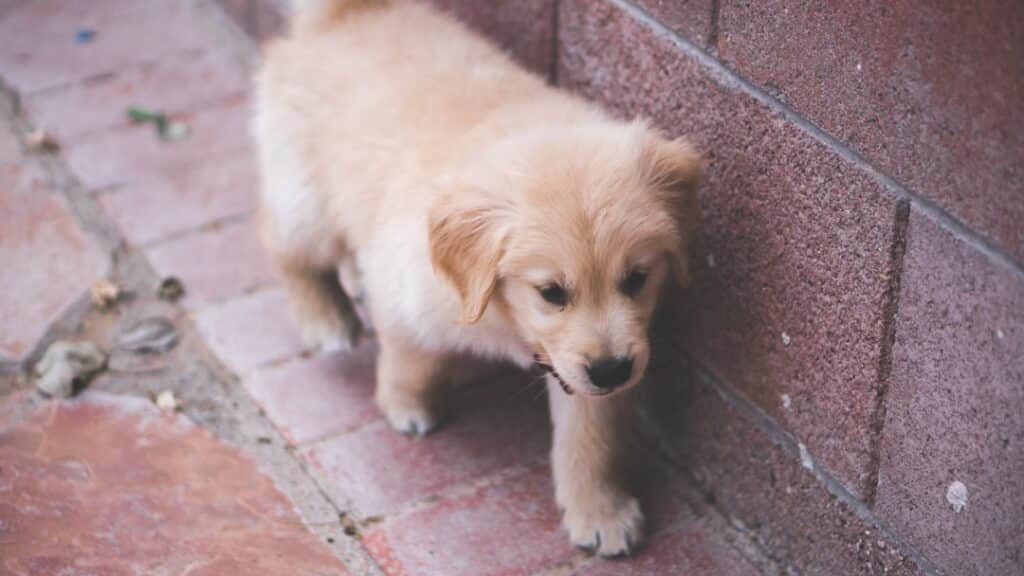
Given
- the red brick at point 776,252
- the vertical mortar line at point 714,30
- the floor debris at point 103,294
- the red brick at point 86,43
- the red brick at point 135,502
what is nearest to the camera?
the red brick at point 776,252

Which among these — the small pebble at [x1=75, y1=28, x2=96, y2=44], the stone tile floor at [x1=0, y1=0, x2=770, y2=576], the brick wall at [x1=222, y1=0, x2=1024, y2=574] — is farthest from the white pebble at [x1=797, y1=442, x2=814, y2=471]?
the small pebble at [x1=75, y1=28, x2=96, y2=44]

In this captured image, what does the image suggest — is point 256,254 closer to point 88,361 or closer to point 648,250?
point 88,361

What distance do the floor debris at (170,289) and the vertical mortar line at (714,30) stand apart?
1.77 m

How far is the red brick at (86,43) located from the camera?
179 inches

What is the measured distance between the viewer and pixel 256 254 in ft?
12.3

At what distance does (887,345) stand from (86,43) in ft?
11.4

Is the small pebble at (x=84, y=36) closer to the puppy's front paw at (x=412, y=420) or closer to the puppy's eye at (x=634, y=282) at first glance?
the puppy's front paw at (x=412, y=420)

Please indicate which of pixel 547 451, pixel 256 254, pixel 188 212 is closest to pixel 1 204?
pixel 188 212

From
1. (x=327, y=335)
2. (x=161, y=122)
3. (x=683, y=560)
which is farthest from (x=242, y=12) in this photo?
(x=683, y=560)

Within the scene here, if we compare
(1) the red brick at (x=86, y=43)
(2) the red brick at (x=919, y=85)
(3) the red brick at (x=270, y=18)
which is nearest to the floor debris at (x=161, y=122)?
(1) the red brick at (x=86, y=43)

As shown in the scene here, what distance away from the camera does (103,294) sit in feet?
11.5

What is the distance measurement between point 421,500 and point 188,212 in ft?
4.80

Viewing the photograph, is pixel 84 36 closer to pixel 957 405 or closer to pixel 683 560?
pixel 683 560

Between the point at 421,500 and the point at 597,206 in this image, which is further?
the point at 421,500
